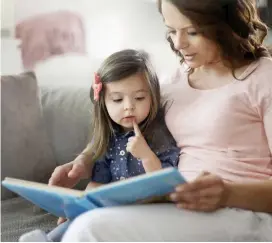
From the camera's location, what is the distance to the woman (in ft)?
2.35

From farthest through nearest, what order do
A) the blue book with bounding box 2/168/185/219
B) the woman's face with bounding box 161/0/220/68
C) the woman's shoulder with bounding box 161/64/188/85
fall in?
the woman's shoulder with bounding box 161/64/188/85 → the woman's face with bounding box 161/0/220/68 → the blue book with bounding box 2/168/185/219

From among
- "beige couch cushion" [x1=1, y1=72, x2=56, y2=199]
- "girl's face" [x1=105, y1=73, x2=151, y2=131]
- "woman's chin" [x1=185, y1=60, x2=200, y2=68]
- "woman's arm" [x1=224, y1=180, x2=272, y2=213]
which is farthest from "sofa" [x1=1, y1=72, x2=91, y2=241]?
"woman's arm" [x1=224, y1=180, x2=272, y2=213]

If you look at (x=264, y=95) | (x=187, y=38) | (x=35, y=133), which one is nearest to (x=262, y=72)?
(x=264, y=95)

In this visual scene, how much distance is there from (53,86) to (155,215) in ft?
1.30

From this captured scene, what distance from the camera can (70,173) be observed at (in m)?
0.91

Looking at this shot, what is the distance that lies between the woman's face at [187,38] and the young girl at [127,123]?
0.09 metres

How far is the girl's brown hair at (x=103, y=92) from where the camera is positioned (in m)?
0.91

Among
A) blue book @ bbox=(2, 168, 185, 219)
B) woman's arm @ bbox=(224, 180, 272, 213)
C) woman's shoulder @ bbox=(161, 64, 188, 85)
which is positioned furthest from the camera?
woman's shoulder @ bbox=(161, 64, 188, 85)

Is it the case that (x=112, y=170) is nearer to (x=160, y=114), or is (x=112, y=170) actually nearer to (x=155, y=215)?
(x=160, y=114)

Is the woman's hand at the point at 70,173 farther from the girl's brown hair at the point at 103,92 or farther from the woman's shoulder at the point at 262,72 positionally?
the woman's shoulder at the point at 262,72

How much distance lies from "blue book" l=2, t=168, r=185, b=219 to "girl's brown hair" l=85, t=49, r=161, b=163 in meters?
0.21

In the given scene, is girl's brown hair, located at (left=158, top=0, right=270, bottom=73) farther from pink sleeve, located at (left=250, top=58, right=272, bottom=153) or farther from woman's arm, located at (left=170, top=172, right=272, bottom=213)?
woman's arm, located at (left=170, top=172, right=272, bottom=213)

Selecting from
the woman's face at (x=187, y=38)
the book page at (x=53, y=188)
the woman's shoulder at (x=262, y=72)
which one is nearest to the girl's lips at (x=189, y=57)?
the woman's face at (x=187, y=38)

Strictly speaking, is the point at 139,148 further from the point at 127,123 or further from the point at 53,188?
the point at 53,188
